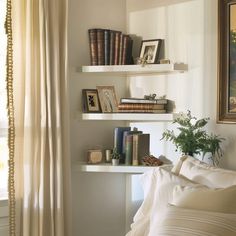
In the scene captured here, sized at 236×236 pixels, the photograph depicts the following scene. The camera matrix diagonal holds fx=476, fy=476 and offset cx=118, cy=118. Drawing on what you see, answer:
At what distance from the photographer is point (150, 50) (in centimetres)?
336

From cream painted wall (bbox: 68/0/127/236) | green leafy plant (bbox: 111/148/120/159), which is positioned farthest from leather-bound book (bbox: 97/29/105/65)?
green leafy plant (bbox: 111/148/120/159)

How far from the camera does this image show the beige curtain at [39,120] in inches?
119

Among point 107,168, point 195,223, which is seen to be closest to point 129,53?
point 107,168

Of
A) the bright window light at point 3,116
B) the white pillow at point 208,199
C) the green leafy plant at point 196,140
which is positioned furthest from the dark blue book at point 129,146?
the white pillow at point 208,199

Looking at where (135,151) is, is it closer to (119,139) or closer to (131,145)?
(131,145)

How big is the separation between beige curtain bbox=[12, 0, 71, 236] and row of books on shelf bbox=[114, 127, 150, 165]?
45 centimetres

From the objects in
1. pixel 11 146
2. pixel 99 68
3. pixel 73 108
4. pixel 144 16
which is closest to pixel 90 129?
pixel 73 108

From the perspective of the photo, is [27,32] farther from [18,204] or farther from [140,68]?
[18,204]

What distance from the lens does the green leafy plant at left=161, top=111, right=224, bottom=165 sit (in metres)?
2.95

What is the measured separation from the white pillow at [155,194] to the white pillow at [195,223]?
227 mm

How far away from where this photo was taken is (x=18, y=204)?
302 cm

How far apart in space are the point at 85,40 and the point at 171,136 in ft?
3.04

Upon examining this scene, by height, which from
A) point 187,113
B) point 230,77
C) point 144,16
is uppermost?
point 144,16

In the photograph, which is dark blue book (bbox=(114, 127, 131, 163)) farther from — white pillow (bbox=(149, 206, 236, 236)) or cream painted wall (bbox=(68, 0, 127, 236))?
white pillow (bbox=(149, 206, 236, 236))
